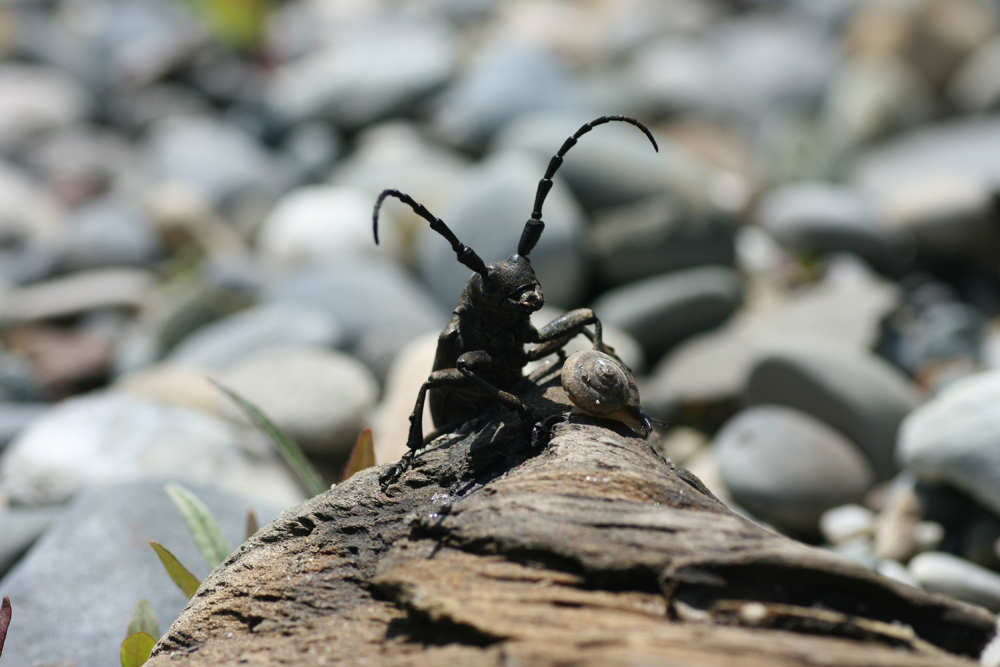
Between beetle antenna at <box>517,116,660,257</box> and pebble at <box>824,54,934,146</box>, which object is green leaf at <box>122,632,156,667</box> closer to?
beetle antenna at <box>517,116,660,257</box>

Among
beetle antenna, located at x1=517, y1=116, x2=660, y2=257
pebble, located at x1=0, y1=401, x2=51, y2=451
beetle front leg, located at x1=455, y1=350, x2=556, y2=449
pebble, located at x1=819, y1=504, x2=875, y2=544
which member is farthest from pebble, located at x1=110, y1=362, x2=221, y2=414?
pebble, located at x1=819, y1=504, x2=875, y2=544

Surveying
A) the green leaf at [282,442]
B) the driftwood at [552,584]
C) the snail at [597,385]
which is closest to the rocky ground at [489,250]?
the green leaf at [282,442]

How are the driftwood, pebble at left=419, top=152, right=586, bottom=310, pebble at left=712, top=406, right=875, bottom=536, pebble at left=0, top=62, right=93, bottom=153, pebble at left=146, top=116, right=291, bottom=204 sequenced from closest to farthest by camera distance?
the driftwood, pebble at left=712, top=406, right=875, bottom=536, pebble at left=419, top=152, right=586, bottom=310, pebble at left=146, top=116, right=291, bottom=204, pebble at left=0, top=62, right=93, bottom=153

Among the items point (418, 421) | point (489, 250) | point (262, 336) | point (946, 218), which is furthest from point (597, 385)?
point (946, 218)

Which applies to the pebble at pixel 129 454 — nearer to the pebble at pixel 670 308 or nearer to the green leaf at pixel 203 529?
the green leaf at pixel 203 529

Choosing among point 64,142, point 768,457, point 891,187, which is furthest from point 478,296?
point 64,142

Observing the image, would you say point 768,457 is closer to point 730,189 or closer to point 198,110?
point 730,189

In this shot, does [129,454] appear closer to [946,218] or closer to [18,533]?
[18,533]
